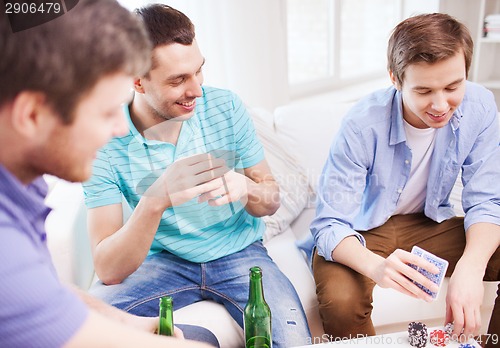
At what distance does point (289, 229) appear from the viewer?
1.89 metres

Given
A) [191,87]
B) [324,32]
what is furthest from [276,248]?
[324,32]

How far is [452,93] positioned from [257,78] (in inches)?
52.9

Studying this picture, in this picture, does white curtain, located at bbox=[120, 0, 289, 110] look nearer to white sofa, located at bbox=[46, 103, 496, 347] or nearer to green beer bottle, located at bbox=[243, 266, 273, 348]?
white sofa, located at bbox=[46, 103, 496, 347]

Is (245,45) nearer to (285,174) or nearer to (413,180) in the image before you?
(285,174)

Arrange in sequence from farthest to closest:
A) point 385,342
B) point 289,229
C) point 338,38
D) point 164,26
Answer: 1. point 338,38
2. point 289,229
3. point 164,26
4. point 385,342

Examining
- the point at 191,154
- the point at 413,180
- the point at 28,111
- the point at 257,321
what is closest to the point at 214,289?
the point at 257,321

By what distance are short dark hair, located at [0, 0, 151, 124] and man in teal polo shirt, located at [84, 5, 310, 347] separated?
697mm

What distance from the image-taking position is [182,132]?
4.83 feet

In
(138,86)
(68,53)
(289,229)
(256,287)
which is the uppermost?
(68,53)

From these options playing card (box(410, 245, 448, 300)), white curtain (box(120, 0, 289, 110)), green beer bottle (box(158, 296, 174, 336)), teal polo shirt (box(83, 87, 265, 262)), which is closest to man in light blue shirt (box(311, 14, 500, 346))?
playing card (box(410, 245, 448, 300))

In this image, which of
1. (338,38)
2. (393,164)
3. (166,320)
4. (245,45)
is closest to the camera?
(166,320)

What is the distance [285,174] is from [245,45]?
35.6 inches

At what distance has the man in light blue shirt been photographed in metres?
1.38

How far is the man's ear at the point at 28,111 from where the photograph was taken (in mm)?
515
